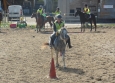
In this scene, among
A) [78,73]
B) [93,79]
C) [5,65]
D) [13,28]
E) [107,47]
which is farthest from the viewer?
[13,28]

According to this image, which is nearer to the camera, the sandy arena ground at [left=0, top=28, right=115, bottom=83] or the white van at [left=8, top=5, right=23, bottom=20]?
the sandy arena ground at [left=0, top=28, right=115, bottom=83]

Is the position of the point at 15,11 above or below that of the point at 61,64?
below

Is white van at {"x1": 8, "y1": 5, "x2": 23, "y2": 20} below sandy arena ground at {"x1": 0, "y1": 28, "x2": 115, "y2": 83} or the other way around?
below

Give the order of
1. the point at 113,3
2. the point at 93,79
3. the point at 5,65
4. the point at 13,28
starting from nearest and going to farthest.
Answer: the point at 93,79, the point at 5,65, the point at 13,28, the point at 113,3

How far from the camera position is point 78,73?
35.2ft

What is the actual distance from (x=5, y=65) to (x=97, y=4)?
29.2 meters

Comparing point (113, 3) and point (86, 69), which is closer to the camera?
point (86, 69)

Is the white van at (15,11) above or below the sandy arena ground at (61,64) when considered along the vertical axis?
below

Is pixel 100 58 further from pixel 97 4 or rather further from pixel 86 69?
pixel 97 4

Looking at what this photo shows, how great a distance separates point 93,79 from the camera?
9.84 meters

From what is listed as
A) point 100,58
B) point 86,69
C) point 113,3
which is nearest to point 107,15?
point 113,3

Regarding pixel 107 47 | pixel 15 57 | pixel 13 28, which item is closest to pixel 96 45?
pixel 107 47

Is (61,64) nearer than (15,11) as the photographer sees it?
Yes

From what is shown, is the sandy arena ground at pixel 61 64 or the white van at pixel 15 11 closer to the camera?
the sandy arena ground at pixel 61 64
